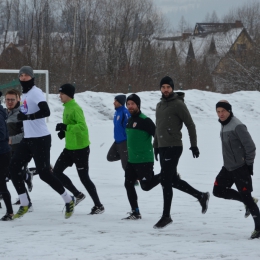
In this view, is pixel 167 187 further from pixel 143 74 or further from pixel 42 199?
pixel 143 74

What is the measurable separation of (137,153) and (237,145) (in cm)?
146

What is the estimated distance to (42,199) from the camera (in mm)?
8805

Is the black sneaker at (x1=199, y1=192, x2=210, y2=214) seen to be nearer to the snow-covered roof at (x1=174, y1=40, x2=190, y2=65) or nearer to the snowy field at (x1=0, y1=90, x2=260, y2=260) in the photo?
the snowy field at (x1=0, y1=90, x2=260, y2=260)

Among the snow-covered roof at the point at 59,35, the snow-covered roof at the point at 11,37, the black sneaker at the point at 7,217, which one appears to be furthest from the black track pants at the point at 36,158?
the snow-covered roof at the point at 11,37

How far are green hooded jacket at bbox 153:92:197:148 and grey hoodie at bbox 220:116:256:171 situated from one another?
756 millimetres

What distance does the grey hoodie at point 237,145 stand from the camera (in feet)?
19.6

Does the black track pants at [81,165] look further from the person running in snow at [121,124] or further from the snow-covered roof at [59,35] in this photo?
the snow-covered roof at [59,35]

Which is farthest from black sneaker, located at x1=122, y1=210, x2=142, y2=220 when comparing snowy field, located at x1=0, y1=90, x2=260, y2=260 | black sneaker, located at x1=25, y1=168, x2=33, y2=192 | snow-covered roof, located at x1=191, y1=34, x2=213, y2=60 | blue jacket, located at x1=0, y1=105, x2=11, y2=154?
snow-covered roof, located at x1=191, y1=34, x2=213, y2=60

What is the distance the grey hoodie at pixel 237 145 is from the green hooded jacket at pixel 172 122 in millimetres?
756

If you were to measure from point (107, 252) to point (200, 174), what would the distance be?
257 inches

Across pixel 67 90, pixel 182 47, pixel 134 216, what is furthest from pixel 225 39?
pixel 134 216

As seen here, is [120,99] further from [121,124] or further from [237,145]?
[237,145]

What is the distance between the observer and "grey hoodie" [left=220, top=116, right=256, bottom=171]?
19.6 feet

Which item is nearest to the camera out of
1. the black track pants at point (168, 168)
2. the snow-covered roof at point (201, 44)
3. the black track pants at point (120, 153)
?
the black track pants at point (168, 168)
